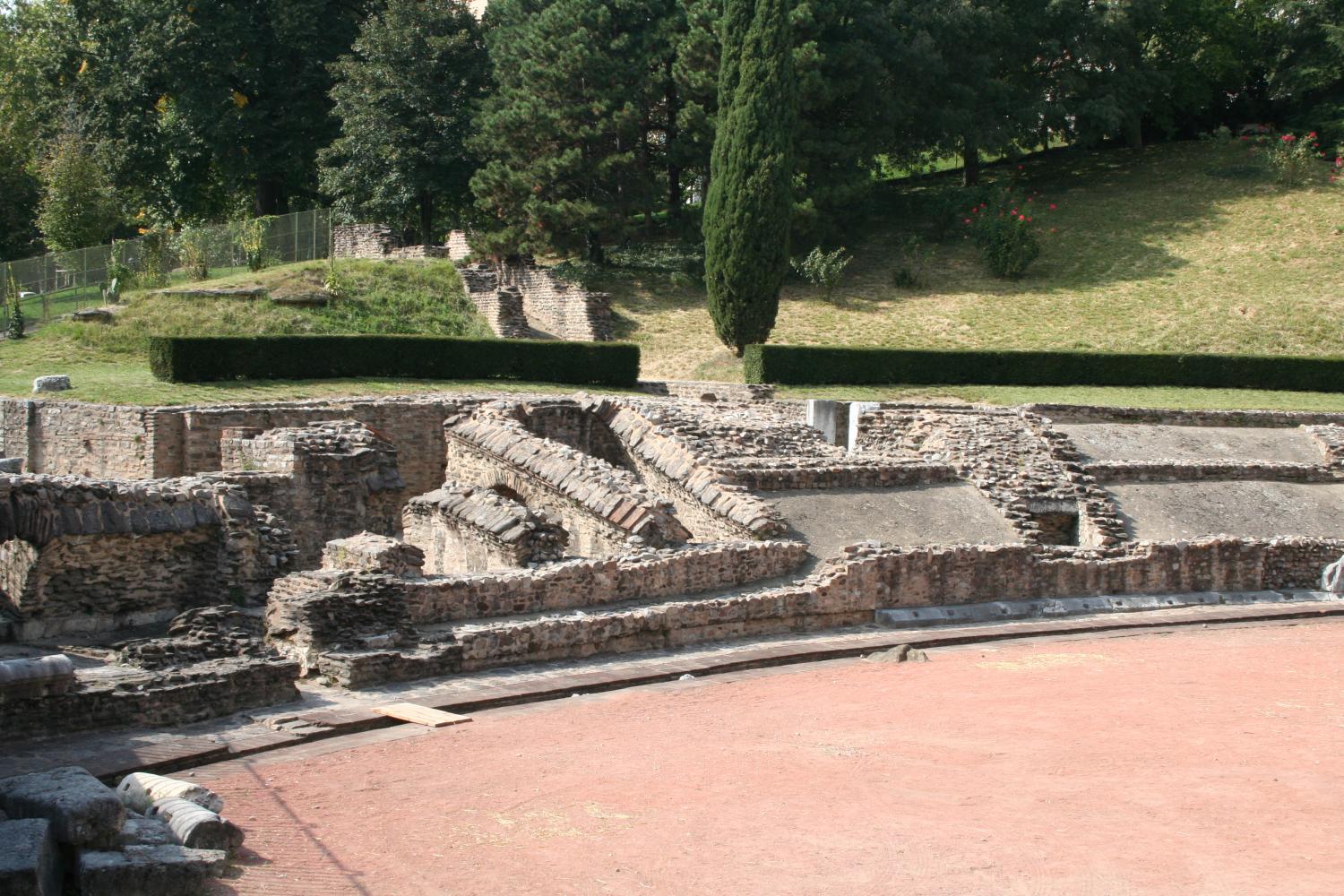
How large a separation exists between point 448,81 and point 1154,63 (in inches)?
1005

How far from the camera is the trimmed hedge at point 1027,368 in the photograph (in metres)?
30.7

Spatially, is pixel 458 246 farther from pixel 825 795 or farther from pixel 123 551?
pixel 825 795

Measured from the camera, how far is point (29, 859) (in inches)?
296

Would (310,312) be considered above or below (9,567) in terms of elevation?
above

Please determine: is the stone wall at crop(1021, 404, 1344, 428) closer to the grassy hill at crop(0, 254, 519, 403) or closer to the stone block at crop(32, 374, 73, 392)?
the grassy hill at crop(0, 254, 519, 403)

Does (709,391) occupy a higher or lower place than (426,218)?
lower

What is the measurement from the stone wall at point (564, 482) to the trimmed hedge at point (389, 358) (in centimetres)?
484

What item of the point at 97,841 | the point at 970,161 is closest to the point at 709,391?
the point at 970,161

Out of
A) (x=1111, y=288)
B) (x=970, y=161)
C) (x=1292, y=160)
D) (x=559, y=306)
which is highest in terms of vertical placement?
(x=970, y=161)

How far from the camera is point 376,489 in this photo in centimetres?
1877

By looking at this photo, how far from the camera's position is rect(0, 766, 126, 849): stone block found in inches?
324

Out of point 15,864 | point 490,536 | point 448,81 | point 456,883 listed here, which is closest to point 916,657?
point 490,536

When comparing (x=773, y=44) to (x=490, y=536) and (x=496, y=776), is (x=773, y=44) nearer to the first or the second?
(x=490, y=536)

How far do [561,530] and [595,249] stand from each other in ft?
81.0
